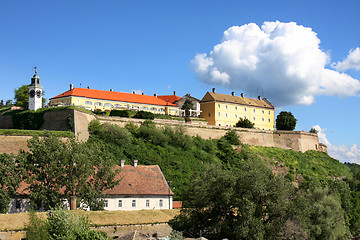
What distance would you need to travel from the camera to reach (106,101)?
61.7 meters

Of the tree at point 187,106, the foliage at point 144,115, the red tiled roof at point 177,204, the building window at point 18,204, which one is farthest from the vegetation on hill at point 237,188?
the tree at point 187,106

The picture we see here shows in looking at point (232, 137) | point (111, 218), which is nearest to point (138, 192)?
point (111, 218)

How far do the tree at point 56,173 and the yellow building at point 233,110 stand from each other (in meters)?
42.0

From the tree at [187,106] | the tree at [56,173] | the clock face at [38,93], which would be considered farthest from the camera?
the tree at [187,106]

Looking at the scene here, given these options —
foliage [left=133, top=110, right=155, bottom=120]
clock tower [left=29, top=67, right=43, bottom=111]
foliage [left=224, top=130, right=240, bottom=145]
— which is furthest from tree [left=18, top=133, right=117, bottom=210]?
foliage [left=224, top=130, right=240, bottom=145]

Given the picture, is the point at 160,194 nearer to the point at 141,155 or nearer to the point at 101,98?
the point at 141,155

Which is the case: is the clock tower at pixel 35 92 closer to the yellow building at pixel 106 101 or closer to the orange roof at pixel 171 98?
the yellow building at pixel 106 101

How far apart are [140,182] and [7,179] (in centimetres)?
1179

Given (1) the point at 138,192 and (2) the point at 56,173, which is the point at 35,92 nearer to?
(2) the point at 56,173

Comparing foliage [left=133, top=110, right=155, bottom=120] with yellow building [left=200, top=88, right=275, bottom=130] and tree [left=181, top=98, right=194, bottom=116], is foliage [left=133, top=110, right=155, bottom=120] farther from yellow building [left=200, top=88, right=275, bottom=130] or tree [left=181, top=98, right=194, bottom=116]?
yellow building [left=200, top=88, right=275, bottom=130]

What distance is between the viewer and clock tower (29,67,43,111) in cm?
4584

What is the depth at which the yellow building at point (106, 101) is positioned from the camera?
194ft

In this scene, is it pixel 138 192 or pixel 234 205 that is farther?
pixel 138 192

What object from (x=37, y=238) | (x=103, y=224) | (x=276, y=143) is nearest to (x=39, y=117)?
(x=103, y=224)
